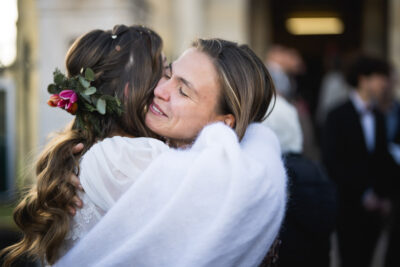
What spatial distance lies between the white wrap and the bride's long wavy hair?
0.32 meters

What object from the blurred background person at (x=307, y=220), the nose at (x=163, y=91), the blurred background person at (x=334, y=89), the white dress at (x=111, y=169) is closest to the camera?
the white dress at (x=111, y=169)

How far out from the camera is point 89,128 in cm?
242

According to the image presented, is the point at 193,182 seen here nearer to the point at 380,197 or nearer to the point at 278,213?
the point at 278,213

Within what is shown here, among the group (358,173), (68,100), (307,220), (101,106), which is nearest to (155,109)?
(101,106)

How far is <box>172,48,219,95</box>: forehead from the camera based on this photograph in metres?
2.27

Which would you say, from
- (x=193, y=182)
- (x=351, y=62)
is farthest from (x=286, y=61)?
(x=193, y=182)

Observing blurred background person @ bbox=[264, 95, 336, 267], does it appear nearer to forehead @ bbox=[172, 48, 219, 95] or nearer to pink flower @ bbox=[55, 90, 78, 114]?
forehead @ bbox=[172, 48, 219, 95]

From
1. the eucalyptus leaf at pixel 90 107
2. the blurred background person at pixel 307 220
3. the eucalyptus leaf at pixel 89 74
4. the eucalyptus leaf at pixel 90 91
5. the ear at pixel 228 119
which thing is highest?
the eucalyptus leaf at pixel 89 74

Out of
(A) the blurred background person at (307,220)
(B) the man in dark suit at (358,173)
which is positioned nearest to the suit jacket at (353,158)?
(B) the man in dark suit at (358,173)

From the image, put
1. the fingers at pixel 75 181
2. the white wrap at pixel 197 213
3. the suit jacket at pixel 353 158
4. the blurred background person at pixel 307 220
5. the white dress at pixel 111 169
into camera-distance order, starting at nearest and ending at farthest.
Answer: the white wrap at pixel 197 213 < the white dress at pixel 111 169 < the fingers at pixel 75 181 < the blurred background person at pixel 307 220 < the suit jacket at pixel 353 158

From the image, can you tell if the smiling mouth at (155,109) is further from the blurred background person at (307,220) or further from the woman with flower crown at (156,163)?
the blurred background person at (307,220)

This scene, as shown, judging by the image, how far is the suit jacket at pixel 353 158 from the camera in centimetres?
448

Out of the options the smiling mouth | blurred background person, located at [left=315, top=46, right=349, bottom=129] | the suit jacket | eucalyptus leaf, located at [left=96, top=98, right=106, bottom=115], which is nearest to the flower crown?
eucalyptus leaf, located at [left=96, top=98, right=106, bottom=115]

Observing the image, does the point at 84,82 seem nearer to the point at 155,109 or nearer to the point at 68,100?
the point at 68,100
